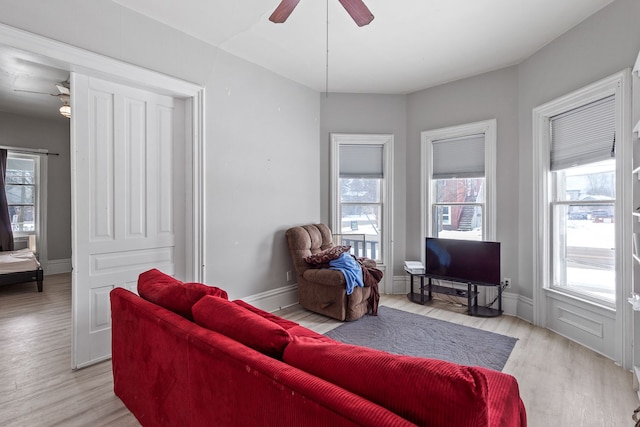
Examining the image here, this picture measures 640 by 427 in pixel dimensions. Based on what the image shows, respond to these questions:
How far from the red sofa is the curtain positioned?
5.33 m

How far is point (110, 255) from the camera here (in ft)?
8.59

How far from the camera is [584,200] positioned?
2980 mm

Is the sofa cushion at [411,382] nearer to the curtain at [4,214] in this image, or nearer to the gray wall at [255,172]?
the gray wall at [255,172]

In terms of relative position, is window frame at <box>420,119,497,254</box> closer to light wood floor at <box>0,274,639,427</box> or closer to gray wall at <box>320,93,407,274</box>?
gray wall at <box>320,93,407,274</box>

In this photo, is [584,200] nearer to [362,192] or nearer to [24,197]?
[362,192]

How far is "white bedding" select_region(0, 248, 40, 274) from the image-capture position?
440cm

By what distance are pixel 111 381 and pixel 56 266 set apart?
4.94 m

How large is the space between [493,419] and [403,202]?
3769 millimetres

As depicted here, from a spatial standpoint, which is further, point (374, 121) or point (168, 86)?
point (374, 121)

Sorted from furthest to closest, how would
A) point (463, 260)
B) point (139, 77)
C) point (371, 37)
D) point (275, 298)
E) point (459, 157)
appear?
point (459, 157), point (275, 298), point (463, 260), point (371, 37), point (139, 77)

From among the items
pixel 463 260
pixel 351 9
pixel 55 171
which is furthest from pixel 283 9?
pixel 55 171

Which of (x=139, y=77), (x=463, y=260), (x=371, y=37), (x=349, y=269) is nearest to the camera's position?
(x=139, y=77)

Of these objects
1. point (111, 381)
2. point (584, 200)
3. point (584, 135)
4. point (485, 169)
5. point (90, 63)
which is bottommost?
point (111, 381)

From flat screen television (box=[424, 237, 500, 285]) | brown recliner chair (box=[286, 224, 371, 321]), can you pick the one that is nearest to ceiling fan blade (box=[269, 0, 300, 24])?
brown recliner chair (box=[286, 224, 371, 321])
